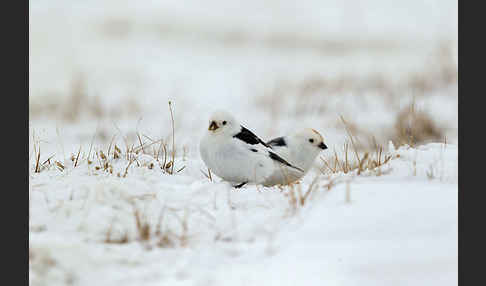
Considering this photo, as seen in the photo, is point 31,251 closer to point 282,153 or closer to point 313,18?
point 282,153

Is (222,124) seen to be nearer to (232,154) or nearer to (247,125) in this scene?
(232,154)

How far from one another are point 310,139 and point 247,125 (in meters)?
3.56

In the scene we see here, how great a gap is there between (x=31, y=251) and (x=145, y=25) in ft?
37.8

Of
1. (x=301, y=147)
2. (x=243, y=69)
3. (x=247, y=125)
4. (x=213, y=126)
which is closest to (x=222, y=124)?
(x=213, y=126)

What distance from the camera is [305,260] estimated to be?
2711 mm

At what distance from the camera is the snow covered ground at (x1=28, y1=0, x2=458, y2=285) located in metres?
2.73

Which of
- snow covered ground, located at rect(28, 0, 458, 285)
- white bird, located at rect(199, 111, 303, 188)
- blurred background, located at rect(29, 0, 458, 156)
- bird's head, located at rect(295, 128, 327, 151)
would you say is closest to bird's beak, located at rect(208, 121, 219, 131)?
white bird, located at rect(199, 111, 303, 188)

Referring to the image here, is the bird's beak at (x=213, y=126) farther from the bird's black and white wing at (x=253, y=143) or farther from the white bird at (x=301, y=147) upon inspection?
the white bird at (x=301, y=147)

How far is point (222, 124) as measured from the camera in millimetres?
4145

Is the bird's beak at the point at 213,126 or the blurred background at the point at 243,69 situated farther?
the blurred background at the point at 243,69

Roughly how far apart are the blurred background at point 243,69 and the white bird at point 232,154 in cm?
217

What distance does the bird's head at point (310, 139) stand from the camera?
15.7 ft

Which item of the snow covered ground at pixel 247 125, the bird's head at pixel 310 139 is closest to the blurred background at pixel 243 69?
the snow covered ground at pixel 247 125

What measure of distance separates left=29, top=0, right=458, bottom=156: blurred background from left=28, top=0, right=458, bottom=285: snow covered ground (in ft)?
0.16
